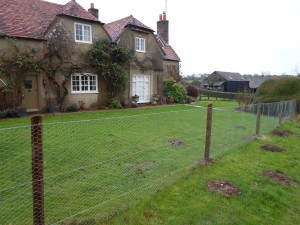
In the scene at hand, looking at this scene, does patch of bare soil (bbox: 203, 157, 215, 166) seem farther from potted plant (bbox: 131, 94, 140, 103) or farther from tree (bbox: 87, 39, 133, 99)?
potted plant (bbox: 131, 94, 140, 103)

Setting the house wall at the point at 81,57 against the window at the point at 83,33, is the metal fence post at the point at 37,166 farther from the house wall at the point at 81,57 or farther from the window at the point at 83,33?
the window at the point at 83,33

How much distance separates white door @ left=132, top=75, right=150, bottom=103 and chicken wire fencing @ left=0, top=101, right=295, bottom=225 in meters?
9.57

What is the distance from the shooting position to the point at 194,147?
7746mm

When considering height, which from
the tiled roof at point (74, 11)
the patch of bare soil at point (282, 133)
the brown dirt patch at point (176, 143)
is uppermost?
the tiled roof at point (74, 11)

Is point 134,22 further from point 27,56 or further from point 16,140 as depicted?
point 16,140

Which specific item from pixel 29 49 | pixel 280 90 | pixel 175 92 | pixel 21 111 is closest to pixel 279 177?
pixel 21 111

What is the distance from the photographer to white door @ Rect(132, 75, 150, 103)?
19891 mm

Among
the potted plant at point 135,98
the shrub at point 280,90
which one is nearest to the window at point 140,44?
the potted plant at point 135,98

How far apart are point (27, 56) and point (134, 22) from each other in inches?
353

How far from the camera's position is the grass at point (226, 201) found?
388cm

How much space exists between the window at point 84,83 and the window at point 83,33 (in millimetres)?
2323

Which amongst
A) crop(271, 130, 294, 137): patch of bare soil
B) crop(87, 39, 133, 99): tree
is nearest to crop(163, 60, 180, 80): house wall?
crop(87, 39, 133, 99): tree

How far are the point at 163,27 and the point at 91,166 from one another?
24.7 meters

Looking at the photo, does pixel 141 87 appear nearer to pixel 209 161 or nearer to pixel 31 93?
pixel 31 93
